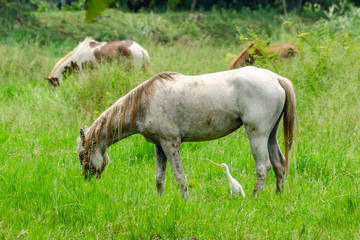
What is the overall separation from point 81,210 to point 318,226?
2035 mm

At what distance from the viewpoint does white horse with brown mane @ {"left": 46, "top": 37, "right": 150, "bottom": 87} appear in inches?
354

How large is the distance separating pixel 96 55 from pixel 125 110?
5542 millimetres

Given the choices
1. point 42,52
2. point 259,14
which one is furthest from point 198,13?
point 42,52

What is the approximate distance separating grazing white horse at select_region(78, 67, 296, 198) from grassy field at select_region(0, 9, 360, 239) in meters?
0.49

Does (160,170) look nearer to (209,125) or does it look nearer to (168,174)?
(168,174)

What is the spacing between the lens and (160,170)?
4.18m

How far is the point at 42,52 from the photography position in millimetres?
11500

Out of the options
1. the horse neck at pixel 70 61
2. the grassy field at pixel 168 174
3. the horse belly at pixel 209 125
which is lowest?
the horse neck at pixel 70 61

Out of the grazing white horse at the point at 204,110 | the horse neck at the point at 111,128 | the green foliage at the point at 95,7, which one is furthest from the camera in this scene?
the horse neck at the point at 111,128

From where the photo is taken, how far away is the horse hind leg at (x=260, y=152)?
388 centimetres

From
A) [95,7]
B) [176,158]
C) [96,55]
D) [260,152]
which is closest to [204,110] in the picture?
[176,158]

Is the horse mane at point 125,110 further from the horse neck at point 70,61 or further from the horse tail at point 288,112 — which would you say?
the horse neck at point 70,61

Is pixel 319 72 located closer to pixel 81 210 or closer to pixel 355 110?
pixel 355 110

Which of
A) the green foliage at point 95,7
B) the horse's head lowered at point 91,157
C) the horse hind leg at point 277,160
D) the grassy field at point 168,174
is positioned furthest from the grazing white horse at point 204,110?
the green foliage at point 95,7
